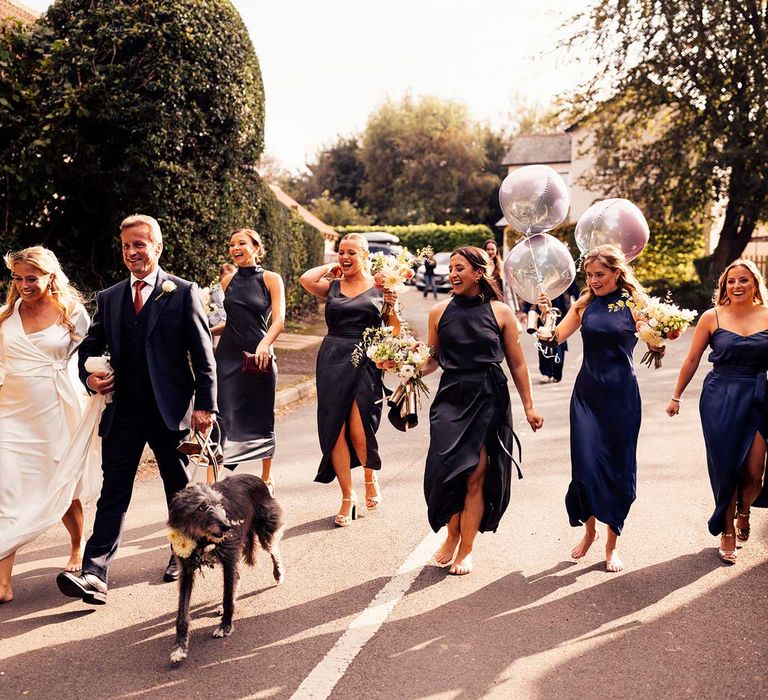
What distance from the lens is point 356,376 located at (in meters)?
7.01

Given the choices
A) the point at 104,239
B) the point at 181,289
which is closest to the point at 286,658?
the point at 181,289

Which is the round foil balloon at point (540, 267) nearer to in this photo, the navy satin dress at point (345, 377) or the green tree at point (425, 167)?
the navy satin dress at point (345, 377)

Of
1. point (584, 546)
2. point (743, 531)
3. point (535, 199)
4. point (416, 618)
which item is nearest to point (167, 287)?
point (416, 618)

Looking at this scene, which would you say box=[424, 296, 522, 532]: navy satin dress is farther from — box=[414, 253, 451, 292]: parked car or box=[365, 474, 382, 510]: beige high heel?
box=[414, 253, 451, 292]: parked car

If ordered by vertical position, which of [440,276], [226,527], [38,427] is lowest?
[226,527]

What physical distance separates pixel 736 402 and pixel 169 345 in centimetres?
385

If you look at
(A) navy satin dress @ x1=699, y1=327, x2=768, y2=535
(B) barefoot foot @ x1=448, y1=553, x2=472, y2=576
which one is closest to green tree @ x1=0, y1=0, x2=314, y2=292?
(B) barefoot foot @ x1=448, y1=553, x2=472, y2=576

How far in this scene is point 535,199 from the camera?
23.8 ft

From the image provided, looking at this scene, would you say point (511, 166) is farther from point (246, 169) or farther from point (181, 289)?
point (181, 289)

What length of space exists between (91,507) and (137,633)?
2801 millimetres

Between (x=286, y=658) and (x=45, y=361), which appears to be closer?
(x=286, y=658)

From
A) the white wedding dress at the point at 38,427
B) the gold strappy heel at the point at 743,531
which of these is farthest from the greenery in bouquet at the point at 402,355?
the gold strappy heel at the point at 743,531

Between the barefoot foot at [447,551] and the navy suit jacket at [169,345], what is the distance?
73.2 inches

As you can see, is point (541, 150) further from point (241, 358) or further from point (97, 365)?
point (97, 365)
